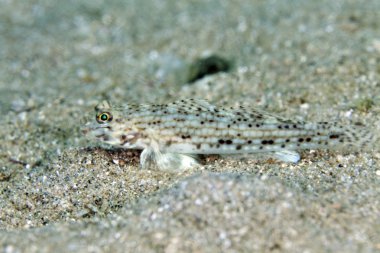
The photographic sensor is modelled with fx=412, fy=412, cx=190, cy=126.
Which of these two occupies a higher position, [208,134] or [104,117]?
[104,117]

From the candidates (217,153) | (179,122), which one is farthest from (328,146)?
(179,122)

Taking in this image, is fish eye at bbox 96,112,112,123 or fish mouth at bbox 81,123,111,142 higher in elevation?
fish eye at bbox 96,112,112,123

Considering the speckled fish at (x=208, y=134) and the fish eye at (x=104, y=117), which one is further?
the fish eye at (x=104, y=117)

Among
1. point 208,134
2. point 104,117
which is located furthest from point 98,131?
point 208,134

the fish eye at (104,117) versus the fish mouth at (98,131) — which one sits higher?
the fish eye at (104,117)

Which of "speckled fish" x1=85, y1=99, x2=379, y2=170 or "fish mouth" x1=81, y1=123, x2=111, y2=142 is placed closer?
"speckled fish" x1=85, y1=99, x2=379, y2=170

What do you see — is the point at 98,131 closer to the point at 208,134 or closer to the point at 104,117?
the point at 104,117

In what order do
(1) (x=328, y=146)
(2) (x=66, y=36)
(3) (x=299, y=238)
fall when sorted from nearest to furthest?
(3) (x=299, y=238) < (1) (x=328, y=146) < (2) (x=66, y=36)

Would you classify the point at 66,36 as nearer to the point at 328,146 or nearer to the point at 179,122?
the point at 179,122
